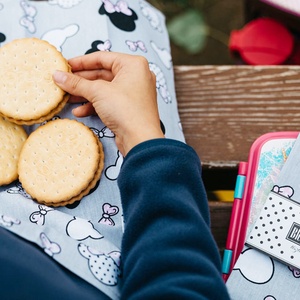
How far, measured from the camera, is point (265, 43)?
1.28 meters

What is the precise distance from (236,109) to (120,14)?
0.30 meters

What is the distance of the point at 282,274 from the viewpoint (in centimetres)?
76

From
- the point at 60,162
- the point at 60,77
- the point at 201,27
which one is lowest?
the point at 201,27

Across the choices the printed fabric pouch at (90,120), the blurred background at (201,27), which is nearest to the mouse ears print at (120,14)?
the printed fabric pouch at (90,120)

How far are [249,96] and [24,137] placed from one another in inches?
17.3

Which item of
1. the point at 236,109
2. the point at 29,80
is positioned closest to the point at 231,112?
the point at 236,109

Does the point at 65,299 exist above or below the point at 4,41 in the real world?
below

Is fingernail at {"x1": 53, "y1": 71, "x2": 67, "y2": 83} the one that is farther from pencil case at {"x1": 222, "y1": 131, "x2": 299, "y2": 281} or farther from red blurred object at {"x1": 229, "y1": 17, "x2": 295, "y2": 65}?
red blurred object at {"x1": 229, "y1": 17, "x2": 295, "y2": 65}

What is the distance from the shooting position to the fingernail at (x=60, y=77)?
2.61 feet

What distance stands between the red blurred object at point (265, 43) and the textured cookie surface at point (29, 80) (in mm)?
632

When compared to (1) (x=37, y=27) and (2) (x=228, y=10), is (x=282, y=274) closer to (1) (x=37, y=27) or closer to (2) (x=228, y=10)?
(1) (x=37, y=27)

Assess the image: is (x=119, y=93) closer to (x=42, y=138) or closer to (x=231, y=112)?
(x=42, y=138)

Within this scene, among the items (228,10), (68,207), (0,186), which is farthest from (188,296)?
(228,10)

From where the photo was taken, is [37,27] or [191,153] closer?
[191,153]
